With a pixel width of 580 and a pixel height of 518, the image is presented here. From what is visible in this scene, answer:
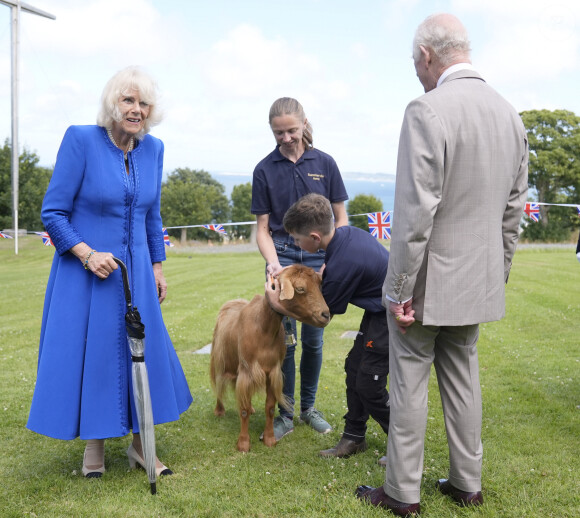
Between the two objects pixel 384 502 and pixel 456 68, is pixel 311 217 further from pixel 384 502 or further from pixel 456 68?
pixel 384 502

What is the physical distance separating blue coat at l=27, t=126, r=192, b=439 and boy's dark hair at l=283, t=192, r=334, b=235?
1096 millimetres

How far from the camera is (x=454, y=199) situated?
9.85 feet

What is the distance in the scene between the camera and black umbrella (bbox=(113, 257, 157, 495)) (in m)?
3.65

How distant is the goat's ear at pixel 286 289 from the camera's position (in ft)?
13.1

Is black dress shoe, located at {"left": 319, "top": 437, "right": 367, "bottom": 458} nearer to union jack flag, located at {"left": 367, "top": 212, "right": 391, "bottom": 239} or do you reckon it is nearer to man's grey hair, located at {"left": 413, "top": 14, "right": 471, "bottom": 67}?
man's grey hair, located at {"left": 413, "top": 14, "right": 471, "bottom": 67}

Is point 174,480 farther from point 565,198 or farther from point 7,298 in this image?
point 565,198

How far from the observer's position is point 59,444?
185 inches

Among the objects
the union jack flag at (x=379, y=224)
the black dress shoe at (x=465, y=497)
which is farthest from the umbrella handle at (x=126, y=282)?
the union jack flag at (x=379, y=224)

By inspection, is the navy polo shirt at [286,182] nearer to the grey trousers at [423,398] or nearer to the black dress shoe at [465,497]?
the grey trousers at [423,398]

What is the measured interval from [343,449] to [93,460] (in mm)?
1869

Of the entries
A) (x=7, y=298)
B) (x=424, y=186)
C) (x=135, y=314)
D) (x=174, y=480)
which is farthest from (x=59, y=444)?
(x=7, y=298)

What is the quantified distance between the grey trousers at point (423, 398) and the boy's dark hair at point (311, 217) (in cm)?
94

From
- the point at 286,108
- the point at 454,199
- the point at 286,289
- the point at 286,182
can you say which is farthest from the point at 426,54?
the point at 286,182

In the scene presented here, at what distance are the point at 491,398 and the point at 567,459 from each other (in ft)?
5.32
